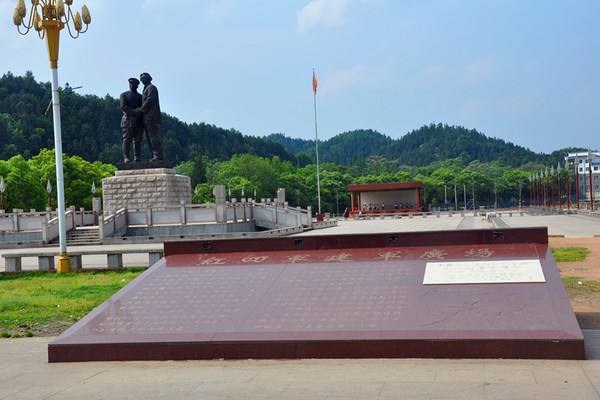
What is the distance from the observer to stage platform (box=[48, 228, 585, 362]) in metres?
6.00

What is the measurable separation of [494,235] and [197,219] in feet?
79.5

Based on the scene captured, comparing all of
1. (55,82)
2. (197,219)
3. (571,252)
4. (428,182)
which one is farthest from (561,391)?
(428,182)

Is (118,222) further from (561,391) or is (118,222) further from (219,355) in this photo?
(561,391)

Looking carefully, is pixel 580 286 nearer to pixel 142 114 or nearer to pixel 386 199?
pixel 142 114

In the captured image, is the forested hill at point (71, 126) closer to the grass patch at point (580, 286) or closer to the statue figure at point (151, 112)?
the statue figure at point (151, 112)

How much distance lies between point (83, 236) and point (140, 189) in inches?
121

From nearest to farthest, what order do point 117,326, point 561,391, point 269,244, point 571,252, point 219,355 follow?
point 561,391 → point 219,355 → point 117,326 → point 269,244 → point 571,252

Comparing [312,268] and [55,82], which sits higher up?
[55,82]

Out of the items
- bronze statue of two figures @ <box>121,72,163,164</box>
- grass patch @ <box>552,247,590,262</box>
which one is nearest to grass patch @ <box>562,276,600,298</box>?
grass patch @ <box>552,247,590,262</box>

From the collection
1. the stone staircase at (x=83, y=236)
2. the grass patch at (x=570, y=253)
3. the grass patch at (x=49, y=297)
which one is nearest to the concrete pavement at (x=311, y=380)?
the grass patch at (x=49, y=297)

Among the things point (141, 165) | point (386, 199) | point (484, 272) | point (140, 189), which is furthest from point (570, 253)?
A: point (386, 199)

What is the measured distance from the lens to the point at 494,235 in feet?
24.7

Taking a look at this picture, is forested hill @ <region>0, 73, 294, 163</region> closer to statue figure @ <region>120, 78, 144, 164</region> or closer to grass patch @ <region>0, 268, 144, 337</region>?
statue figure @ <region>120, 78, 144, 164</region>

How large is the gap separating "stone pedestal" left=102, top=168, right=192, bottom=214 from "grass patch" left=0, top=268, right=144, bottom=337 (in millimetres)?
15088
